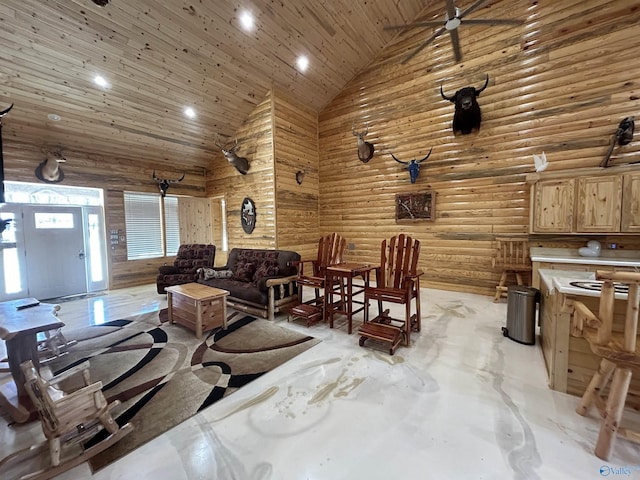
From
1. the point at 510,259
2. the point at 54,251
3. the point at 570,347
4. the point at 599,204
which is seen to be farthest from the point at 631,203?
the point at 54,251

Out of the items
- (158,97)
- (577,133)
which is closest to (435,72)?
(577,133)

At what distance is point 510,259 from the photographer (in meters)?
4.75

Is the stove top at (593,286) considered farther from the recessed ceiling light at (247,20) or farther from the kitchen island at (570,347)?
the recessed ceiling light at (247,20)

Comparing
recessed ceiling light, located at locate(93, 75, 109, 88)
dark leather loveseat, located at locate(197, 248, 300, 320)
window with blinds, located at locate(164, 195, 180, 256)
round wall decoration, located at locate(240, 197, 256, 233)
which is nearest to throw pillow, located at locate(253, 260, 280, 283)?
dark leather loveseat, located at locate(197, 248, 300, 320)

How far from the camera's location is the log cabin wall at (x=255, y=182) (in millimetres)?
6148

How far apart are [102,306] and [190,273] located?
1.57 metres

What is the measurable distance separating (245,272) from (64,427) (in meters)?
3.11

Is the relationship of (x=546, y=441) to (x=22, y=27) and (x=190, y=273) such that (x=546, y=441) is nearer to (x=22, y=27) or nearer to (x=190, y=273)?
(x=190, y=273)

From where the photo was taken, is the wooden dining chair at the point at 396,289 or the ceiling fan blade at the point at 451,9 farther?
the ceiling fan blade at the point at 451,9

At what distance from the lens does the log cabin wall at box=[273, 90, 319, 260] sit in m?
6.20

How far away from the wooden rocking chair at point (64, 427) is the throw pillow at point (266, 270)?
103 inches

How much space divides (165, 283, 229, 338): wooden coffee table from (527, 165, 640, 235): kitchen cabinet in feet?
16.4

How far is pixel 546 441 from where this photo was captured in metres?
1.71

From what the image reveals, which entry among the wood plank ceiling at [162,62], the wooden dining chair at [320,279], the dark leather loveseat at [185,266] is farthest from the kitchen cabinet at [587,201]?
the dark leather loveseat at [185,266]
